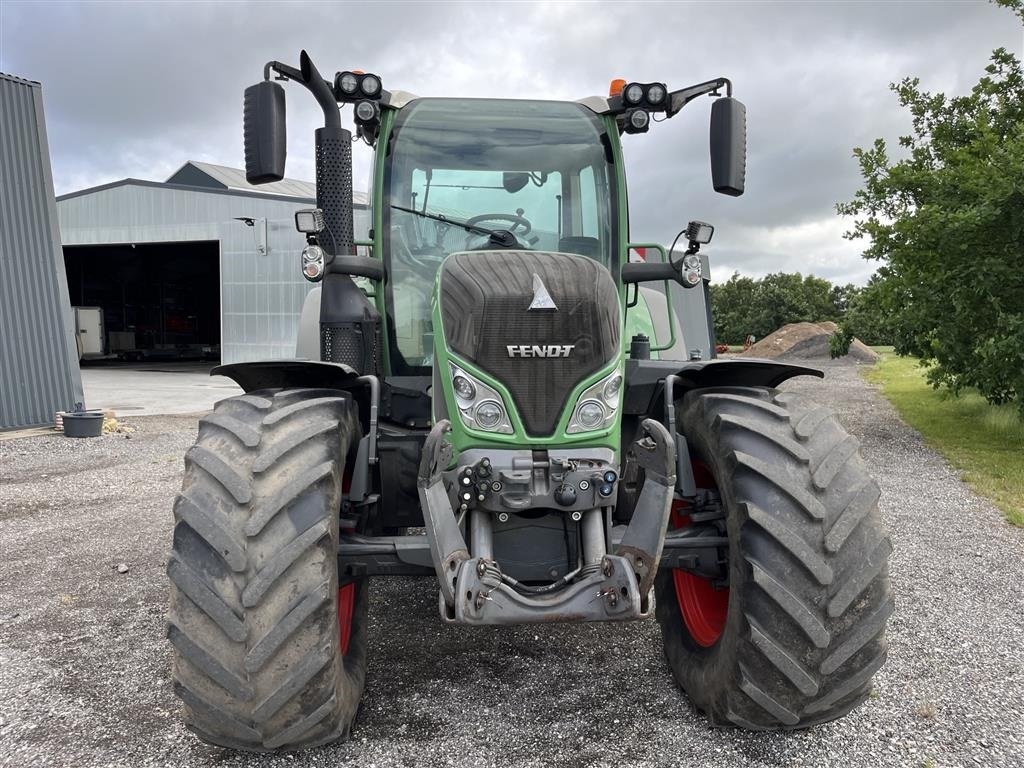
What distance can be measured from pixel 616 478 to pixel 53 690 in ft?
8.42

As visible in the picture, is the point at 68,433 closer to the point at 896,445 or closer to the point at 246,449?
the point at 246,449

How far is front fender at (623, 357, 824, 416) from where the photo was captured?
3.06 m

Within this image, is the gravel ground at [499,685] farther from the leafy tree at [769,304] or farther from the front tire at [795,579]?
the leafy tree at [769,304]

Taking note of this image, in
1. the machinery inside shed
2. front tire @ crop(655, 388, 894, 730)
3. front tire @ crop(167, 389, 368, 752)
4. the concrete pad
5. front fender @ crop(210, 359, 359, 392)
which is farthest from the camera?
the machinery inside shed

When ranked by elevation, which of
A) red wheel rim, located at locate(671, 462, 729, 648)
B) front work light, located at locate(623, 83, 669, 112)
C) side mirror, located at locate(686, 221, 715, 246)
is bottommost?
red wheel rim, located at locate(671, 462, 729, 648)

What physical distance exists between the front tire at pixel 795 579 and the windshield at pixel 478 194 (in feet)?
5.04

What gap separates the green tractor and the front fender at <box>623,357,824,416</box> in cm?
1

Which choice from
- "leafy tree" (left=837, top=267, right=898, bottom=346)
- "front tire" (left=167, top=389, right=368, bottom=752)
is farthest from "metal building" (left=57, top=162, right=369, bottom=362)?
"front tire" (left=167, top=389, right=368, bottom=752)

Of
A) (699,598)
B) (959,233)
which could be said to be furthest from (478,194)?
(959,233)

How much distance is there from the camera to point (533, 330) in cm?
271

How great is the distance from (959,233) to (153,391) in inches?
710

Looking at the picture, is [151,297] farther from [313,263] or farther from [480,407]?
[480,407]

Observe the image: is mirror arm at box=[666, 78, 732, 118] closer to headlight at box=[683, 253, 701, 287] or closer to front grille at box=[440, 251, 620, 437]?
headlight at box=[683, 253, 701, 287]

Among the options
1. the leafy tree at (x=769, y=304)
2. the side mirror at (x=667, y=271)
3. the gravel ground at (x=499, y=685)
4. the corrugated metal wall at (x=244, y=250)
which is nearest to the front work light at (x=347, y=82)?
the side mirror at (x=667, y=271)
